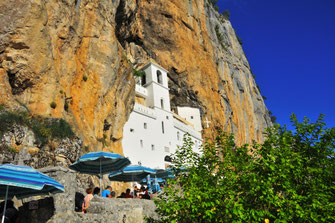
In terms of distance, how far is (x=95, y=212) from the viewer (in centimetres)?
762

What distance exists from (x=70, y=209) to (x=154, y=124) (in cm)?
2566

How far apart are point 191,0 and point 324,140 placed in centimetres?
4226

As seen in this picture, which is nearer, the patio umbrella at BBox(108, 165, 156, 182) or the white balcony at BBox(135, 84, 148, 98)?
the patio umbrella at BBox(108, 165, 156, 182)

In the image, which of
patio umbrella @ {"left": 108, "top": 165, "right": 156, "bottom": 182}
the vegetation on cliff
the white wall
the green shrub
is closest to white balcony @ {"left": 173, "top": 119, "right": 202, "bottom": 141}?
the white wall

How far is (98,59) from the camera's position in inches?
874

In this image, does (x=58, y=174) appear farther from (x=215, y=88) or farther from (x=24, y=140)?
(x=215, y=88)

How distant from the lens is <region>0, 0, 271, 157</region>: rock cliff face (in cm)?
1557

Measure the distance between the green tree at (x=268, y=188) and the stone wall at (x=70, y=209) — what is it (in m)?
1.40

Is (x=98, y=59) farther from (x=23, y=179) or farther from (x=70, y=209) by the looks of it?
(x=23, y=179)

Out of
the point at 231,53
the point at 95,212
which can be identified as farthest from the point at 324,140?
the point at 231,53

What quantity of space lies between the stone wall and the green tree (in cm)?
140

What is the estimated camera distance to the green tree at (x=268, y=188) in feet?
20.5

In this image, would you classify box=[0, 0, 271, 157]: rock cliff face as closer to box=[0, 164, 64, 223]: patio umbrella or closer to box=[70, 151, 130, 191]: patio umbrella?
box=[70, 151, 130, 191]: patio umbrella

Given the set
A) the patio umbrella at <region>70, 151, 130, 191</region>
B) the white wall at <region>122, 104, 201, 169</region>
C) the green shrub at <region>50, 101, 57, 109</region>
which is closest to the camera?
the patio umbrella at <region>70, 151, 130, 191</region>
